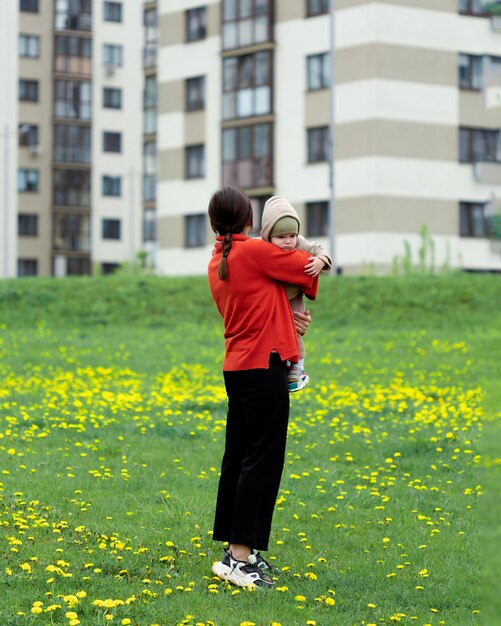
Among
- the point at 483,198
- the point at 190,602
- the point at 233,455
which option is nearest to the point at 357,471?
the point at 233,455

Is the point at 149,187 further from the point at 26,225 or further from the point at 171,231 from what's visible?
the point at 171,231

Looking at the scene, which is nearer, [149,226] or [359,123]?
[359,123]

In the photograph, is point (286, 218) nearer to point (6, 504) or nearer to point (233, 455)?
point (233, 455)

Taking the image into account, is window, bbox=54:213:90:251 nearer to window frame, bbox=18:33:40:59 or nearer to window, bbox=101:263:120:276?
window, bbox=101:263:120:276

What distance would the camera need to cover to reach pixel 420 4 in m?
41.8

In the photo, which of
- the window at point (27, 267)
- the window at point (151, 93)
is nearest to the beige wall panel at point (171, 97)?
the window at point (151, 93)

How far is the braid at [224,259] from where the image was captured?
6430 mm

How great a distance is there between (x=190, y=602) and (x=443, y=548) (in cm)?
220

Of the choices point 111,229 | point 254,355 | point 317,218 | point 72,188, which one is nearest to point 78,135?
point 72,188

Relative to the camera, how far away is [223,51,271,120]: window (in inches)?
1786

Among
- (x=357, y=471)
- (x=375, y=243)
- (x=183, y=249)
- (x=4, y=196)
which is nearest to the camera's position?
(x=357, y=471)

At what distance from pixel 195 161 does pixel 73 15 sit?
1341 inches

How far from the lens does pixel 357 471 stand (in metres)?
10.4

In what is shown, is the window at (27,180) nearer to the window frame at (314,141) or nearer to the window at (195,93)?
the window at (195,93)
